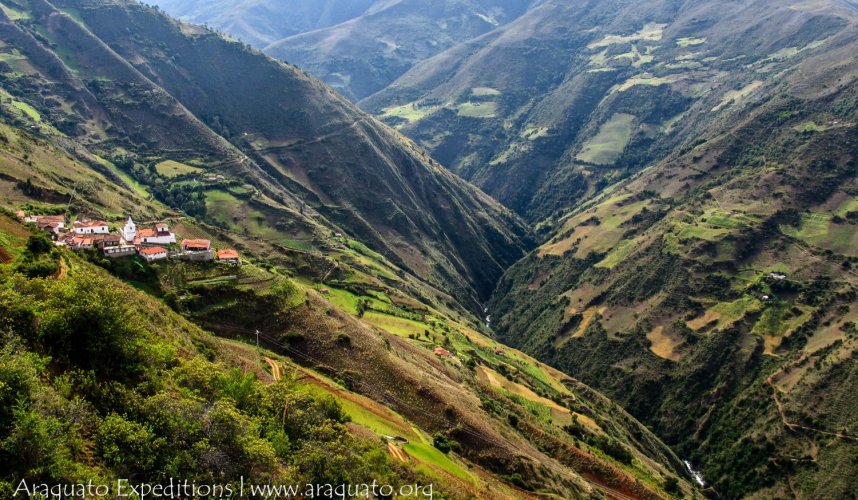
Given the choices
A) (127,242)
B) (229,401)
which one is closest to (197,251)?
(127,242)

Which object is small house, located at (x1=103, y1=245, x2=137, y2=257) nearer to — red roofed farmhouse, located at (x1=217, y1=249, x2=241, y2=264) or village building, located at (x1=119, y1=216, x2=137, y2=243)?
village building, located at (x1=119, y1=216, x2=137, y2=243)

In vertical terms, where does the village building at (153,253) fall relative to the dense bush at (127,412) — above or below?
below

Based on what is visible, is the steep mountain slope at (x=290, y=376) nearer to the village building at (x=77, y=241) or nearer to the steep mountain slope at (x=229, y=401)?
the steep mountain slope at (x=229, y=401)

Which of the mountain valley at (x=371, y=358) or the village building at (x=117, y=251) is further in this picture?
the village building at (x=117, y=251)

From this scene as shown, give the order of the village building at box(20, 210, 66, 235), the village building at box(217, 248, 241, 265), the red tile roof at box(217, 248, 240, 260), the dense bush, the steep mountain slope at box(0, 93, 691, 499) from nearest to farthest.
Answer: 1. the dense bush
2. the steep mountain slope at box(0, 93, 691, 499)
3. the village building at box(20, 210, 66, 235)
4. the village building at box(217, 248, 241, 265)
5. the red tile roof at box(217, 248, 240, 260)

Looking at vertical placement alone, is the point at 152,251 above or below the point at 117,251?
above

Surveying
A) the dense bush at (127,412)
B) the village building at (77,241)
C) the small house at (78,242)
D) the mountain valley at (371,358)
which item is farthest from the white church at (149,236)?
the dense bush at (127,412)

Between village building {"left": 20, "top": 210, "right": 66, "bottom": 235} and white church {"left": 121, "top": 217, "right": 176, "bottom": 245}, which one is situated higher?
white church {"left": 121, "top": 217, "right": 176, "bottom": 245}

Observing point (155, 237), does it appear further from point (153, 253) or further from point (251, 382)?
point (251, 382)

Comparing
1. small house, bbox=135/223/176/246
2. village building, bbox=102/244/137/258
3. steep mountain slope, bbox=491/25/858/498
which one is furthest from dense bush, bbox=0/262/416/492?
steep mountain slope, bbox=491/25/858/498
